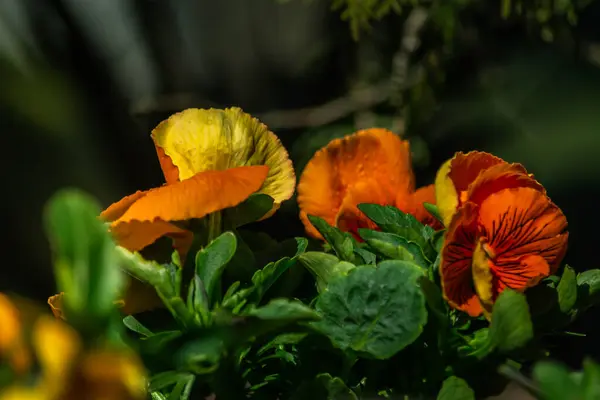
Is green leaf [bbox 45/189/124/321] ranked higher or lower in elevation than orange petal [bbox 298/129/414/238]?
higher

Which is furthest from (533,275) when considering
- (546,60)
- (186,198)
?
(546,60)

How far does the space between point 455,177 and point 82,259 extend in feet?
0.80

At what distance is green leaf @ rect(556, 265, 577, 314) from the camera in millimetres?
413

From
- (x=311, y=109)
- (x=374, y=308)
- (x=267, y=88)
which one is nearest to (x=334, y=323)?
(x=374, y=308)

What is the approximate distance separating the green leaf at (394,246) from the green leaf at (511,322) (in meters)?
0.06

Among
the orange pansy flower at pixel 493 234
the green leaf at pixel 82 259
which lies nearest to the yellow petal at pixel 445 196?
the orange pansy flower at pixel 493 234

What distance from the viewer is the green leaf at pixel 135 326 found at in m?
0.40

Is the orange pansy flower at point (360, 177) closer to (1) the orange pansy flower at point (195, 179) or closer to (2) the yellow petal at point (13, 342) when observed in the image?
(1) the orange pansy flower at point (195, 179)

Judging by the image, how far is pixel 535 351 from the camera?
40 cm

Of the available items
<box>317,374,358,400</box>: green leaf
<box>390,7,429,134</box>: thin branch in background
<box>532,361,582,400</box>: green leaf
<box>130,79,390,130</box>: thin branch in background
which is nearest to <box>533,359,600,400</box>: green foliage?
<box>532,361,582,400</box>: green leaf

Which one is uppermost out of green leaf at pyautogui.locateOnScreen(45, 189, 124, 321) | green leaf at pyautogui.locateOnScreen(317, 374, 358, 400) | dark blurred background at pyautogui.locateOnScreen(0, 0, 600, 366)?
green leaf at pyautogui.locateOnScreen(45, 189, 124, 321)

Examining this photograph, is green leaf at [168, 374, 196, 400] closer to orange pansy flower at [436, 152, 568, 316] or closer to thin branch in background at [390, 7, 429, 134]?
orange pansy flower at [436, 152, 568, 316]

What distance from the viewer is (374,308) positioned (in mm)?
382

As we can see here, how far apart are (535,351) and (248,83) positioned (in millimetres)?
1972
